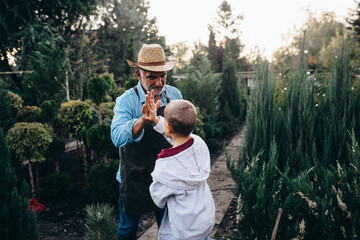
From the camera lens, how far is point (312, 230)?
2139mm

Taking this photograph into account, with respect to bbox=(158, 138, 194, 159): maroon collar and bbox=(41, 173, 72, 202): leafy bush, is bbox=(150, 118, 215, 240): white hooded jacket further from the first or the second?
bbox=(41, 173, 72, 202): leafy bush

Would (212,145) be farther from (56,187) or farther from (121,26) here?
(121,26)

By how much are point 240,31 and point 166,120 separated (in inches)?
1808

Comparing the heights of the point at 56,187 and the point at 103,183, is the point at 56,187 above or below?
below

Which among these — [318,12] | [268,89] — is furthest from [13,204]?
[318,12]

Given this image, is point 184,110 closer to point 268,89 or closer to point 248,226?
point 248,226

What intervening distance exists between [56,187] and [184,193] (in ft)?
10.6

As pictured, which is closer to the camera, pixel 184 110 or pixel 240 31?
pixel 184 110

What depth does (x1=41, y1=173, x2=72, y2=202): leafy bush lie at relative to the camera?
13.6 ft

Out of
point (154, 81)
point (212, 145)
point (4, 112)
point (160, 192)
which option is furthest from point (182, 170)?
point (212, 145)

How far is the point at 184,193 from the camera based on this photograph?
1676mm

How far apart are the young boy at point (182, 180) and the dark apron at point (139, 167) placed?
1.91ft

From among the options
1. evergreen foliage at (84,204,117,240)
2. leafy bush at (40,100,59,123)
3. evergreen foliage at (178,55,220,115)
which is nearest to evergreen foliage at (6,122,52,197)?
leafy bush at (40,100,59,123)

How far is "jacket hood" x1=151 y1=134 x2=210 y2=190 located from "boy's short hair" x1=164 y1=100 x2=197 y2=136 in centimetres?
14
